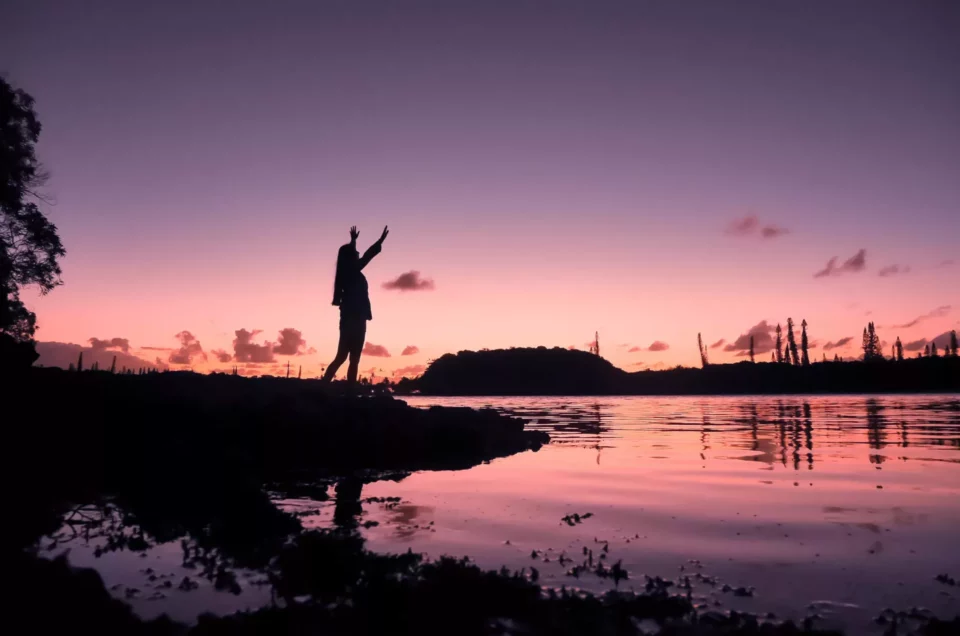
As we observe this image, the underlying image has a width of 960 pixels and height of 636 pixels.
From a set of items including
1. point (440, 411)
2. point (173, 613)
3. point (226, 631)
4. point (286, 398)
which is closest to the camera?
point (226, 631)

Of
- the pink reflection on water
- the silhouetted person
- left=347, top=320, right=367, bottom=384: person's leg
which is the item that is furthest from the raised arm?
the pink reflection on water

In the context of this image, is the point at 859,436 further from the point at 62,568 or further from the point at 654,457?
the point at 62,568

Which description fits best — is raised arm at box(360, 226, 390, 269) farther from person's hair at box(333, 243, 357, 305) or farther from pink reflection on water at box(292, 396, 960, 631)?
pink reflection on water at box(292, 396, 960, 631)

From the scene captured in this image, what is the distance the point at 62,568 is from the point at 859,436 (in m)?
25.0

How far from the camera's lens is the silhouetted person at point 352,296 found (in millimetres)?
21453

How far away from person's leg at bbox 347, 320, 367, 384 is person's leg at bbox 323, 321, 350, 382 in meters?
0.18

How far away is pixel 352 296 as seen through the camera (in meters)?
21.5

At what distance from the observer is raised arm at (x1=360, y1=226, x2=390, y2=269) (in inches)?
A: 851

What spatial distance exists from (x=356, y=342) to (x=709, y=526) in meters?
15.6

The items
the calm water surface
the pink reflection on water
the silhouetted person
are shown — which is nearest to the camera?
the calm water surface

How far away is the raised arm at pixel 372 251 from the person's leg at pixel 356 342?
2.26m

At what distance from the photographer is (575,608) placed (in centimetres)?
506

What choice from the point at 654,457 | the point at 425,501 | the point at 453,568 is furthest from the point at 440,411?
the point at 453,568

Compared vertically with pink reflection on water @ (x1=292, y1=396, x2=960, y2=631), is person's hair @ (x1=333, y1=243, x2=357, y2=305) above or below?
above
